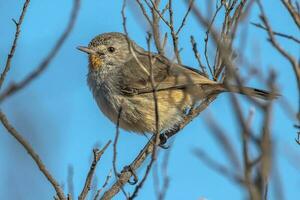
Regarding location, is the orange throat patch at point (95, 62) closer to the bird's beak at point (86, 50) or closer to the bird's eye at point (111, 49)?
the bird's beak at point (86, 50)

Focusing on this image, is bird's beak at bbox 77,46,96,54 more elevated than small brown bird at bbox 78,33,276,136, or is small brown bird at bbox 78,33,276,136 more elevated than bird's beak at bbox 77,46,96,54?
bird's beak at bbox 77,46,96,54

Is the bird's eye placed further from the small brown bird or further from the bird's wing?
the bird's wing

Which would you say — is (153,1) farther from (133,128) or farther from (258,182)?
(258,182)

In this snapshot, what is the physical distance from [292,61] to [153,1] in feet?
11.0

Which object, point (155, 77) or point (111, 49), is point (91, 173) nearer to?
point (155, 77)

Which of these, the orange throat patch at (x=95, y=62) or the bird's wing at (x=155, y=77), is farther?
the orange throat patch at (x=95, y=62)

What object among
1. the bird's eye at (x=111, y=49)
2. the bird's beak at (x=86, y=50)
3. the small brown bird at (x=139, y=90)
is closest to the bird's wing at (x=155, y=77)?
the small brown bird at (x=139, y=90)

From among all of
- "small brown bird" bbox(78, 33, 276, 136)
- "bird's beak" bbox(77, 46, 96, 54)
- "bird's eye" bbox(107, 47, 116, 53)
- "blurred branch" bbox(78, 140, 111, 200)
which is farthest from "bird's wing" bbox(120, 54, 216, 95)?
"blurred branch" bbox(78, 140, 111, 200)

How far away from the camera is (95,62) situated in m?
7.47

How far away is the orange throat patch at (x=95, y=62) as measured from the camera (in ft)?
24.4

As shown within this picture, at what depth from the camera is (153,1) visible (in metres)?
5.64

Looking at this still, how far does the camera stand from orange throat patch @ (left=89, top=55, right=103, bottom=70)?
24.4ft

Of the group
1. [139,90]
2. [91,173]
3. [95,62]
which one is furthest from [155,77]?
[91,173]

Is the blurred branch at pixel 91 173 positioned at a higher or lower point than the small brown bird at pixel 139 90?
lower
